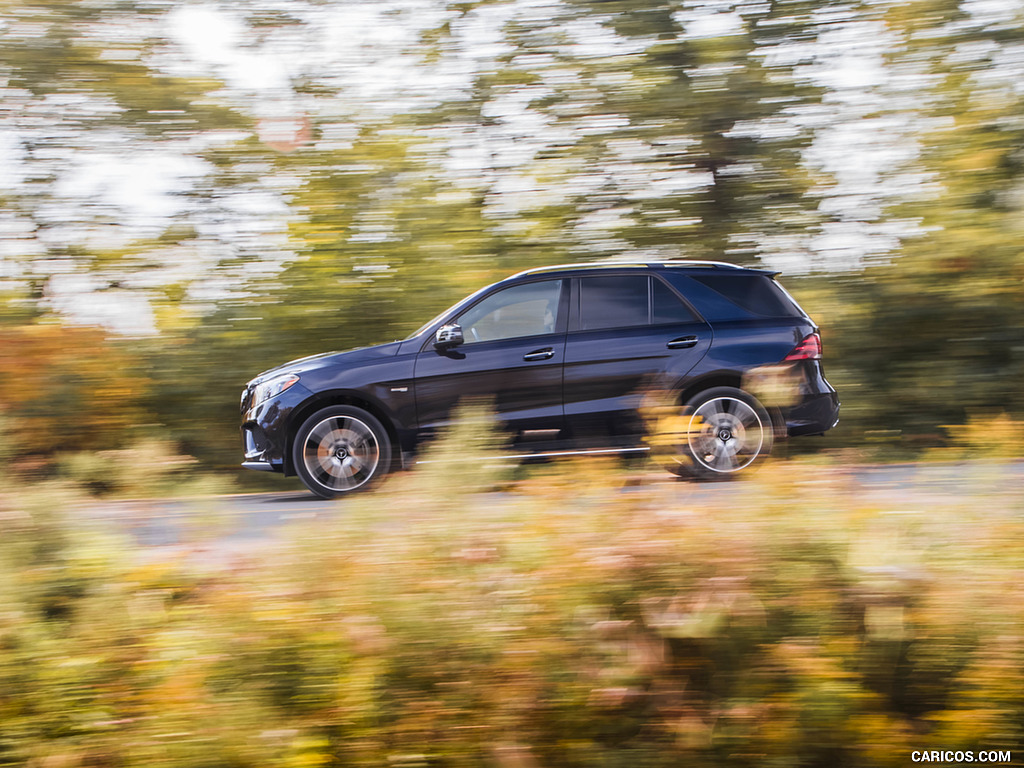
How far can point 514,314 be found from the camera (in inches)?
262

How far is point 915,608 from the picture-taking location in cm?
301

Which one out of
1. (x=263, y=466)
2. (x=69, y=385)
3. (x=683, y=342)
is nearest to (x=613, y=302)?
(x=683, y=342)

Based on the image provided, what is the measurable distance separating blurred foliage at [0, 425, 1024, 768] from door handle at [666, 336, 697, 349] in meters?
3.29

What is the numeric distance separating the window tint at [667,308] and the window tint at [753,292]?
0.26 metres

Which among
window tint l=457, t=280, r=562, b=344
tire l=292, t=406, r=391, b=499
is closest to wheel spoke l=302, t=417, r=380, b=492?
tire l=292, t=406, r=391, b=499

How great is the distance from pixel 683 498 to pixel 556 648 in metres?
0.83

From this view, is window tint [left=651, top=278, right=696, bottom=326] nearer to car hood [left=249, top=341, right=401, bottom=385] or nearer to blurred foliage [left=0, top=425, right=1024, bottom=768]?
car hood [left=249, top=341, right=401, bottom=385]

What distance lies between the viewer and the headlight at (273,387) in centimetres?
657

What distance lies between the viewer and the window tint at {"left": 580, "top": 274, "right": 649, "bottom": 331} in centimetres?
662

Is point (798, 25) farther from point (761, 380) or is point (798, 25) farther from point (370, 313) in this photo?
point (761, 380)

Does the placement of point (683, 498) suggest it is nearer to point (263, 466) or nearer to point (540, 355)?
point (540, 355)

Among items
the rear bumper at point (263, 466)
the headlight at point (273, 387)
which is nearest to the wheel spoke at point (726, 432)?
the headlight at point (273, 387)

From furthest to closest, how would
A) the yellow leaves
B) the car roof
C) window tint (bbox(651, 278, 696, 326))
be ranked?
the yellow leaves, the car roof, window tint (bbox(651, 278, 696, 326))

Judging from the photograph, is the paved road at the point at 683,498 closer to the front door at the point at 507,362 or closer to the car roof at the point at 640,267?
the front door at the point at 507,362
